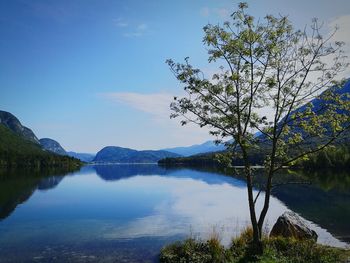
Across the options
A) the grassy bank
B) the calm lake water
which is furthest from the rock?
the grassy bank

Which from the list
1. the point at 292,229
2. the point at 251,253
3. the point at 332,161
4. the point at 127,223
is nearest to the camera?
the point at 251,253

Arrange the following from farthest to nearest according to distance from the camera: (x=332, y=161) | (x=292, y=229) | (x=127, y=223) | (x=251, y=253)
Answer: (x=332, y=161), (x=127, y=223), (x=292, y=229), (x=251, y=253)

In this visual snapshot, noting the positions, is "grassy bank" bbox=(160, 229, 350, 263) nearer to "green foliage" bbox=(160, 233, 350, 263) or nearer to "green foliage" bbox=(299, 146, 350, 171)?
"green foliage" bbox=(160, 233, 350, 263)

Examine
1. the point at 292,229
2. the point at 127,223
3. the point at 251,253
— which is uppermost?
the point at 292,229

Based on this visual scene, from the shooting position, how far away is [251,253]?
22172 mm

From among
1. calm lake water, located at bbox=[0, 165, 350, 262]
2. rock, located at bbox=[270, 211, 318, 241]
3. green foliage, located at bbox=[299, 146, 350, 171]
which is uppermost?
green foliage, located at bbox=[299, 146, 350, 171]

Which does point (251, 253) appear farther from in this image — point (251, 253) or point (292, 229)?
point (292, 229)

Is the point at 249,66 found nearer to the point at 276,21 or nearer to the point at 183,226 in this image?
the point at 276,21

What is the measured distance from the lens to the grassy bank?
2125 cm

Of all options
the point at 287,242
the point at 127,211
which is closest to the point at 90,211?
the point at 127,211

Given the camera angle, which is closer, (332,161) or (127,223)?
(127,223)

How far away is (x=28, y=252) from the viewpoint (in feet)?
94.3

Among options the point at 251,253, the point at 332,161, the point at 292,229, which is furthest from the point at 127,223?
the point at 332,161

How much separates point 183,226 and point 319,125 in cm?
2461
